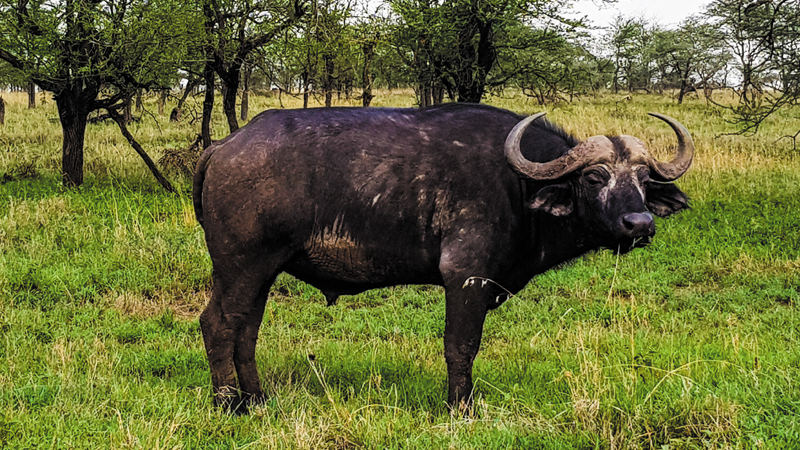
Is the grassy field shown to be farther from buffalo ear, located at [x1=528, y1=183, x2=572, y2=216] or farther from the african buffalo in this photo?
buffalo ear, located at [x1=528, y1=183, x2=572, y2=216]

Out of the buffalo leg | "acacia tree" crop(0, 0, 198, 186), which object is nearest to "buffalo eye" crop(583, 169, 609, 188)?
the buffalo leg

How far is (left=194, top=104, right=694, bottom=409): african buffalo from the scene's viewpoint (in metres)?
4.20

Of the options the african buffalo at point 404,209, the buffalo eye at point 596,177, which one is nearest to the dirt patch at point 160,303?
the african buffalo at point 404,209

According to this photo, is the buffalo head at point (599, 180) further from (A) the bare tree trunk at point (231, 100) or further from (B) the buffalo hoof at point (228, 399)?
(A) the bare tree trunk at point (231, 100)

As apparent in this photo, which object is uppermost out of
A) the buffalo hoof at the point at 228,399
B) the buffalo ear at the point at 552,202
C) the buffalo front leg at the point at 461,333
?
the buffalo ear at the point at 552,202

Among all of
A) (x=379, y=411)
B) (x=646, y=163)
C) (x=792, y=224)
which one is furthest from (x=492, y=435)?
(x=792, y=224)

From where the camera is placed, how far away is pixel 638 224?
12.1 feet

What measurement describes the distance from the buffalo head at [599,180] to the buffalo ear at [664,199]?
2 cm

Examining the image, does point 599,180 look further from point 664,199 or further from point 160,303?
point 160,303

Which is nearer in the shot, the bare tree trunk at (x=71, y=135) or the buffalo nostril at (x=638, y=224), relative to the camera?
the buffalo nostril at (x=638, y=224)

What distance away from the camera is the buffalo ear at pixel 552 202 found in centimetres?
409

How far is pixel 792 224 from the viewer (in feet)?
32.0

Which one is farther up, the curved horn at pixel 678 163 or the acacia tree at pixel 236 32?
the acacia tree at pixel 236 32

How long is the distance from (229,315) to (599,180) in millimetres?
2576
